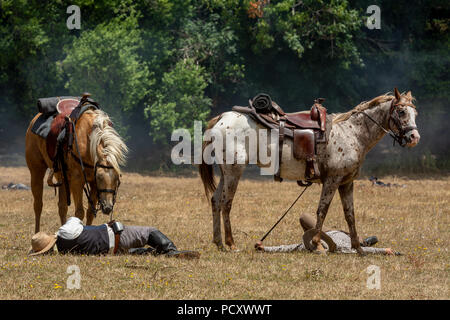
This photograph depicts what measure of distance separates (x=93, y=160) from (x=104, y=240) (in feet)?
4.37

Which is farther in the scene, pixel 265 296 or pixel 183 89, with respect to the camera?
pixel 183 89

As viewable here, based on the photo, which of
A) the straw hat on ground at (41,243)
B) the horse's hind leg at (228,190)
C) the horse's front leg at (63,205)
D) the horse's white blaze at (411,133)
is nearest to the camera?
the straw hat on ground at (41,243)

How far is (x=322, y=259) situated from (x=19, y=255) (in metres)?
4.70

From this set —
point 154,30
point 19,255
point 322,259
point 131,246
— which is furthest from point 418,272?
point 154,30

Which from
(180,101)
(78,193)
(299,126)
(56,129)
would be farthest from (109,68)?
(299,126)

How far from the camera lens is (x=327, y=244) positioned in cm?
1099

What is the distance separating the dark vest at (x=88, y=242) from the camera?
386 inches

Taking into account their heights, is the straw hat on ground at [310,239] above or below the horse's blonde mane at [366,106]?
below

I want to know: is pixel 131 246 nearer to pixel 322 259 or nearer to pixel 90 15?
pixel 322 259

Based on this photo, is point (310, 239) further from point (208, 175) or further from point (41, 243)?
point (41, 243)

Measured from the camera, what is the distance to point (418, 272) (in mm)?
9273

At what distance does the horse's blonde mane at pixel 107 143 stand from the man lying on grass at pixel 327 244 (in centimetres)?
273

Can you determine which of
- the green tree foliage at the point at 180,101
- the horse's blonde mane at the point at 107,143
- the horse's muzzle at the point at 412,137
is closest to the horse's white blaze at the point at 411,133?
the horse's muzzle at the point at 412,137

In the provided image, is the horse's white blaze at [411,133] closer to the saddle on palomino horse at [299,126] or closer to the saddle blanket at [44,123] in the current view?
the saddle on palomino horse at [299,126]
